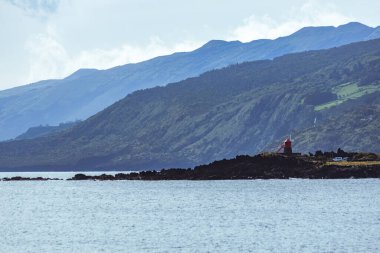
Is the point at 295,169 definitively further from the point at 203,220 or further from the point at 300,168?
the point at 203,220

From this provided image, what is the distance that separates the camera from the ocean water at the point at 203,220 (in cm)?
8294

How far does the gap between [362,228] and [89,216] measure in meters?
41.7

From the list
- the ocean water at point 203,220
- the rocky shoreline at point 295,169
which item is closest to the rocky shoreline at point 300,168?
the rocky shoreline at point 295,169

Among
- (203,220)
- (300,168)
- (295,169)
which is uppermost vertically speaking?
(300,168)

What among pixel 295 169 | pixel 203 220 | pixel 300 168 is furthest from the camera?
pixel 295 169

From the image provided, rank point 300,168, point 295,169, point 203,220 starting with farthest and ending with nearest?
point 295,169 → point 300,168 → point 203,220

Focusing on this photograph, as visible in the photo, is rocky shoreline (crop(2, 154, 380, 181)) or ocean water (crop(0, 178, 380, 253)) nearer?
ocean water (crop(0, 178, 380, 253))

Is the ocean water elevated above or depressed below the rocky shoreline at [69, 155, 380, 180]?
below

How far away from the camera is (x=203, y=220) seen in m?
108

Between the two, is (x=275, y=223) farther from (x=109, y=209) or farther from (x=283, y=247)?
(x=109, y=209)

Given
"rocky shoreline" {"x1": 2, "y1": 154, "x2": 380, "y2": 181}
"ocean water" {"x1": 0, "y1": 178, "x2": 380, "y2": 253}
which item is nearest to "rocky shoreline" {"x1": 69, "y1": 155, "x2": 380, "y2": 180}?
"rocky shoreline" {"x1": 2, "y1": 154, "x2": 380, "y2": 181}

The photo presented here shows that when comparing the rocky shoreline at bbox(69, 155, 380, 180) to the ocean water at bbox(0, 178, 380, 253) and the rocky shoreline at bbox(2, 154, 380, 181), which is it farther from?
the ocean water at bbox(0, 178, 380, 253)

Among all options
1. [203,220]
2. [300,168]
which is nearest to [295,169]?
[300,168]

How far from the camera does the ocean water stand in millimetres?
82938
